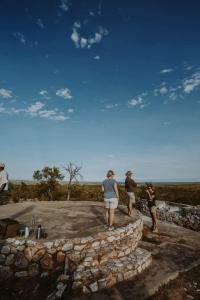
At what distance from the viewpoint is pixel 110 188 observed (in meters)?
8.69

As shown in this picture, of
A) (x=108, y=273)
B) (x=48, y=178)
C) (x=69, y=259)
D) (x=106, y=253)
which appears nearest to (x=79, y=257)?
(x=69, y=259)

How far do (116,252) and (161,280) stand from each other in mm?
1740

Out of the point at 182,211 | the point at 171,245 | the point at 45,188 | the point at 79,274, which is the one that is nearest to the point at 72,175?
the point at 45,188

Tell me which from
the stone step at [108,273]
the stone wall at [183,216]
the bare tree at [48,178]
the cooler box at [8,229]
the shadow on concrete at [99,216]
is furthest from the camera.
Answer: the bare tree at [48,178]

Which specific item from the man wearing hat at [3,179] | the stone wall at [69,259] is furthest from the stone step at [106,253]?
the man wearing hat at [3,179]

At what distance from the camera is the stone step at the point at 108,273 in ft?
21.1

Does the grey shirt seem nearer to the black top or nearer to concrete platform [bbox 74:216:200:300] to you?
the black top

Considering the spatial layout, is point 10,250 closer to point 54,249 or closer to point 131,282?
point 54,249

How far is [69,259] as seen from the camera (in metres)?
7.43

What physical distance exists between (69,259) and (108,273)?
1351 mm

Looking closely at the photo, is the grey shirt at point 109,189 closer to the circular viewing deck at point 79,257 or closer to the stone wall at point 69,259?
the circular viewing deck at point 79,257

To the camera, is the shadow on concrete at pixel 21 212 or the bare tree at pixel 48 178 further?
the bare tree at pixel 48 178

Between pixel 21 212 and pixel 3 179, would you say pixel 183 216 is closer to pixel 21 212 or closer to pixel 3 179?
pixel 21 212

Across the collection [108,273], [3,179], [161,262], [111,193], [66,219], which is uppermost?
[3,179]
